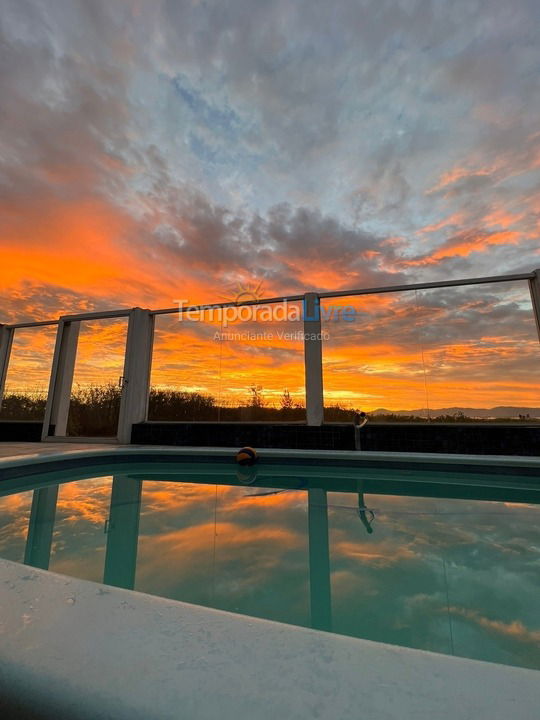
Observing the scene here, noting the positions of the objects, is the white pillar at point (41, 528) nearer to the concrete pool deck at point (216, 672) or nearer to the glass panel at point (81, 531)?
the glass panel at point (81, 531)

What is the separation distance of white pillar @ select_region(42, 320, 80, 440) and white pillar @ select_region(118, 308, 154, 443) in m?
1.22

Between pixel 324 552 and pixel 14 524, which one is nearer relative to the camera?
pixel 324 552

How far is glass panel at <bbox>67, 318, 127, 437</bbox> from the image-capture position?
533cm

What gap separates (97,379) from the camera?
5613 mm

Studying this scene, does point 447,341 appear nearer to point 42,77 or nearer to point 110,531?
point 110,531

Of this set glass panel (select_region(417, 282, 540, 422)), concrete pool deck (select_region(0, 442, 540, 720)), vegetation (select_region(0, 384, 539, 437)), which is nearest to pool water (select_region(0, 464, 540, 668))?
concrete pool deck (select_region(0, 442, 540, 720))

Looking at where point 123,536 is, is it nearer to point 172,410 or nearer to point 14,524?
point 14,524

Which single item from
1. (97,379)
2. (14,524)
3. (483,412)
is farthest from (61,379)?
(483,412)

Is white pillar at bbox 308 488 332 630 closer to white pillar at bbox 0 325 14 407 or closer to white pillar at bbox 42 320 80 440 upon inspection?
white pillar at bbox 42 320 80 440

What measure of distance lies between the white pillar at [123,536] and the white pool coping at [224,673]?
91 centimetres

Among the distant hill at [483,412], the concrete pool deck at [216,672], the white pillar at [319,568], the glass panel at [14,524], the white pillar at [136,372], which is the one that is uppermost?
the white pillar at [136,372]

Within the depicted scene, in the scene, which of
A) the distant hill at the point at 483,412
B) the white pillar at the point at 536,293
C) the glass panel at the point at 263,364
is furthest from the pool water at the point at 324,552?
the white pillar at the point at 536,293

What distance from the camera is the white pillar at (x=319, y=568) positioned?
1071 mm

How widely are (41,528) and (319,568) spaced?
164 centimetres
